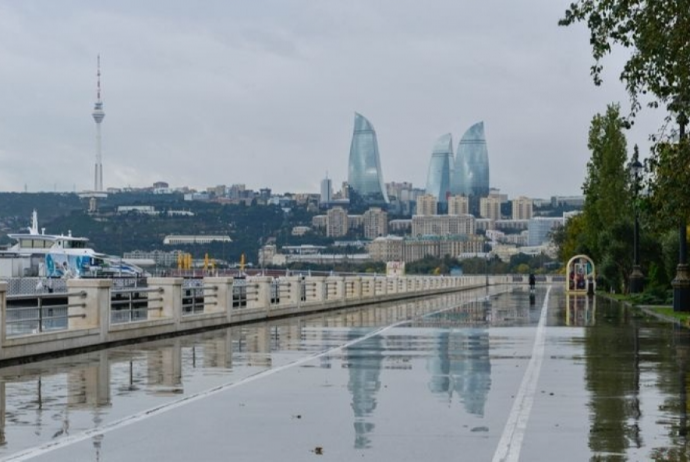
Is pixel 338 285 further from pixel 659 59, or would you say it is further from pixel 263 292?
pixel 659 59

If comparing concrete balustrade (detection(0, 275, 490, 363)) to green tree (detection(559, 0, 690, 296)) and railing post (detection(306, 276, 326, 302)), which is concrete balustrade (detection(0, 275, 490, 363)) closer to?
railing post (detection(306, 276, 326, 302))

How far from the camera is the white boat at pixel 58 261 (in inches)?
5074

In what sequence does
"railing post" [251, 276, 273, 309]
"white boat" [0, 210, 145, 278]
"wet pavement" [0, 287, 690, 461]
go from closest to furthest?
"wet pavement" [0, 287, 690, 461] → "railing post" [251, 276, 273, 309] → "white boat" [0, 210, 145, 278]

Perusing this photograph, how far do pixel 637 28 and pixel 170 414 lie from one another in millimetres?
16323

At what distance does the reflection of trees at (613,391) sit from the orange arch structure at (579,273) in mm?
63911

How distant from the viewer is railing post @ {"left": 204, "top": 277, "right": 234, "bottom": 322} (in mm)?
40656

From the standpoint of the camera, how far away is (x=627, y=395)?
1845 cm

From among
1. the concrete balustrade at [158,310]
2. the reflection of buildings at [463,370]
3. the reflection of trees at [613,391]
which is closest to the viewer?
the reflection of trees at [613,391]

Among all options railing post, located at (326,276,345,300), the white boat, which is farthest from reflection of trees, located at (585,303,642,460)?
the white boat

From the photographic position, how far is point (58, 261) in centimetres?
13988

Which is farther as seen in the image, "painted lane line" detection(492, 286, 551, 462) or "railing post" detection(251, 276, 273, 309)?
"railing post" detection(251, 276, 273, 309)

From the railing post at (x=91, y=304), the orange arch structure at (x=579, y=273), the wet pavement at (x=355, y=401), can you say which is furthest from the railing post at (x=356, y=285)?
the railing post at (x=91, y=304)

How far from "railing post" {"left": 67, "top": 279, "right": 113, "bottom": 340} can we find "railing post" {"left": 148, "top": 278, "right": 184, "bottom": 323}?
506cm

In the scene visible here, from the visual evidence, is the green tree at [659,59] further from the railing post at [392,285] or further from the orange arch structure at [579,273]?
the orange arch structure at [579,273]
